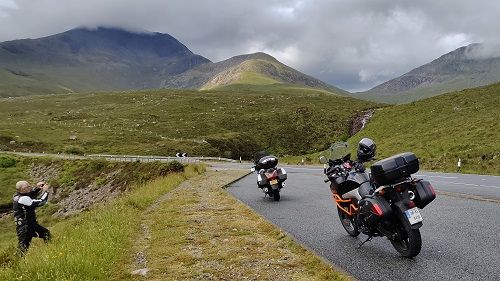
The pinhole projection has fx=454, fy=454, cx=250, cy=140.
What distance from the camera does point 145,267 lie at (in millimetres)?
7582

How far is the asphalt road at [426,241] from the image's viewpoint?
6664 mm

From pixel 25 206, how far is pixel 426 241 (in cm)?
943

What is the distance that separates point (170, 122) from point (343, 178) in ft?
283

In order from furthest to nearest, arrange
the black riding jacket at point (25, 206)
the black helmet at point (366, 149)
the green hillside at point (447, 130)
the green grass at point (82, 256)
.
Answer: the green hillside at point (447, 130), the black riding jacket at point (25, 206), the black helmet at point (366, 149), the green grass at point (82, 256)

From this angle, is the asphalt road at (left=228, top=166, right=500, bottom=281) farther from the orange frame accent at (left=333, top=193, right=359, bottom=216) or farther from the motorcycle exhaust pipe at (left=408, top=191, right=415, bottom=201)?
the motorcycle exhaust pipe at (left=408, top=191, right=415, bottom=201)

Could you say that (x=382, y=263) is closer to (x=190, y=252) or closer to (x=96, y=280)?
(x=190, y=252)

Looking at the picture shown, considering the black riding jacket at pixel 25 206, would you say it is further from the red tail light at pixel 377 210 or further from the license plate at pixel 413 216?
the license plate at pixel 413 216

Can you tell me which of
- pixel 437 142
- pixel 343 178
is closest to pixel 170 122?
pixel 437 142

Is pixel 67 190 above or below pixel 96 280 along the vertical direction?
below

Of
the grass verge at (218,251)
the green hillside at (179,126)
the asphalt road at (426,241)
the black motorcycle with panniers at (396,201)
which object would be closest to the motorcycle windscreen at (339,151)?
the black motorcycle with panniers at (396,201)

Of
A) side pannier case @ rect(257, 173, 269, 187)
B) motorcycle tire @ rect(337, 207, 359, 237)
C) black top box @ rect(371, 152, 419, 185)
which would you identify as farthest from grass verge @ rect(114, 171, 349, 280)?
side pannier case @ rect(257, 173, 269, 187)

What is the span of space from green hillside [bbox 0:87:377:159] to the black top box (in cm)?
5728

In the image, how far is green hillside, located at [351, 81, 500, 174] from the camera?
32281 millimetres

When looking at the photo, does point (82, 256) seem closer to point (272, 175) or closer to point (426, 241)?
point (426, 241)
